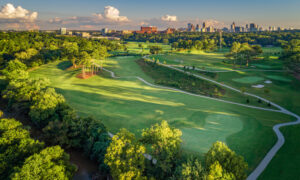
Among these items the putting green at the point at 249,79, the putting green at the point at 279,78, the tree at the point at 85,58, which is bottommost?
the putting green at the point at 249,79

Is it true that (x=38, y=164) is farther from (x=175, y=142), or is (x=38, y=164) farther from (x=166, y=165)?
(x=175, y=142)

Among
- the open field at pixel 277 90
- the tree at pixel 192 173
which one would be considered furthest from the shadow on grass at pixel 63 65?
the tree at pixel 192 173

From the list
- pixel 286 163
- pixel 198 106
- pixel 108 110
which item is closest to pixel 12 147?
pixel 108 110

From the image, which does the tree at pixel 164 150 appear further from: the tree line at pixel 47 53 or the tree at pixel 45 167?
the tree line at pixel 47 53

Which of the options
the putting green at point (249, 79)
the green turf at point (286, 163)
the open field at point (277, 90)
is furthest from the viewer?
the putting green at point (249, 79)

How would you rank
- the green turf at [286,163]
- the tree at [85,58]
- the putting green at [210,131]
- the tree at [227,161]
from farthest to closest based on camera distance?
1. the tree at [85,58]
2. the putting green at [210,131]
3. the green turf at [286,163]
4. the tree at [227,161]

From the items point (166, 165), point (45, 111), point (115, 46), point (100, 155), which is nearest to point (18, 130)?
point (45, 111)

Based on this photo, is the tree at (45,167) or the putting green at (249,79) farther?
the putting green at (249,79)
